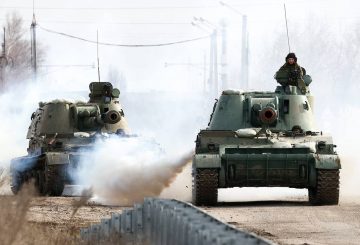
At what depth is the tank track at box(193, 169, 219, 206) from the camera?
900 inches

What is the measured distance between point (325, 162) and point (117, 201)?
16.9 ft

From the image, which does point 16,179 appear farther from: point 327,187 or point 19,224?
point 19,224

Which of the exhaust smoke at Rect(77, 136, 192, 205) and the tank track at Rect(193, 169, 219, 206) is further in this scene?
the exhaust smoke at Rect(77, 136, 192, 205)

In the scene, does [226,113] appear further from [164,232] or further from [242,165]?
[164,232]

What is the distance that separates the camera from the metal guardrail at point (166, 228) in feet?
35.8

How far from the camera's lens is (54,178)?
27766 millimetres

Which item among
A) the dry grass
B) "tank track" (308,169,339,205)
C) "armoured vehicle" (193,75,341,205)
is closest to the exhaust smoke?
"armoured vehicle" (193,75,341,205)

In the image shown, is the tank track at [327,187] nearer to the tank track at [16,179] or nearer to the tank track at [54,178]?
the tank track at [54,178]

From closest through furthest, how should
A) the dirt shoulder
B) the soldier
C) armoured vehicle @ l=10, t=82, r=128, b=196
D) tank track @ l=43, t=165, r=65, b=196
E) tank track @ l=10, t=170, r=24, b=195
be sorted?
the dirt shoulder
the soldier
tank track @ l=43, t=165, r=65, b=196
armoured vehicle @ l=10, t=82, r=128, b=196
tank track @ l=10, t=170, r=24, b=195

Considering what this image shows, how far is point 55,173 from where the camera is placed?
91.0 feet

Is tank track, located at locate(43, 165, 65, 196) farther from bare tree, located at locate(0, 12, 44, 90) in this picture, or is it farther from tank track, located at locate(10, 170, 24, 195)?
bare tree, located at locate(0, 12, 44, 90)

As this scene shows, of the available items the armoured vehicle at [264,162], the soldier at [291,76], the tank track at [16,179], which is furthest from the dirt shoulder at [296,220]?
the tank track at [16,179]

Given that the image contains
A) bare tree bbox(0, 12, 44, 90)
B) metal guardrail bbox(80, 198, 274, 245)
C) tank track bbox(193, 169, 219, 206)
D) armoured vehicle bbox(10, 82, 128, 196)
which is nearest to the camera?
metal guardrail bbox(80, 198, 274, 245)

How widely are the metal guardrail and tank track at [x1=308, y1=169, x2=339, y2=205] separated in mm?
7303
